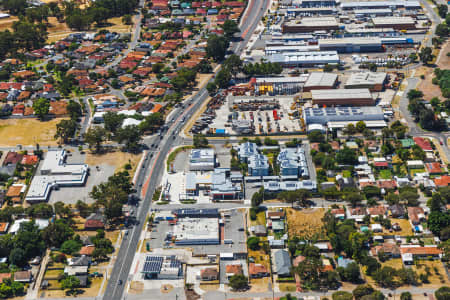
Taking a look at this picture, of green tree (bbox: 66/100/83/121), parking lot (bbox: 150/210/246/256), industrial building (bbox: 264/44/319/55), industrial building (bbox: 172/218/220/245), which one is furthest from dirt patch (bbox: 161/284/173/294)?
industrial building (bbox: 264/44/319/55)

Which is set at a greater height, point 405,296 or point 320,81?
point 320,81

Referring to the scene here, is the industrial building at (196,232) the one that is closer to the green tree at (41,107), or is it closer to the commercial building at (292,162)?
the commercial building at (292,162)

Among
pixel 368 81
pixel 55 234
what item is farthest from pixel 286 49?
pixel 55 234

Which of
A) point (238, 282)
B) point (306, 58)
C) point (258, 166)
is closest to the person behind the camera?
point (238, 282)

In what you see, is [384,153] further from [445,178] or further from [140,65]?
[140,65]

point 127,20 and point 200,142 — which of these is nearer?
point 200,142

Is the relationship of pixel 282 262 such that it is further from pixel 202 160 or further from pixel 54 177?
pixel 54 177
